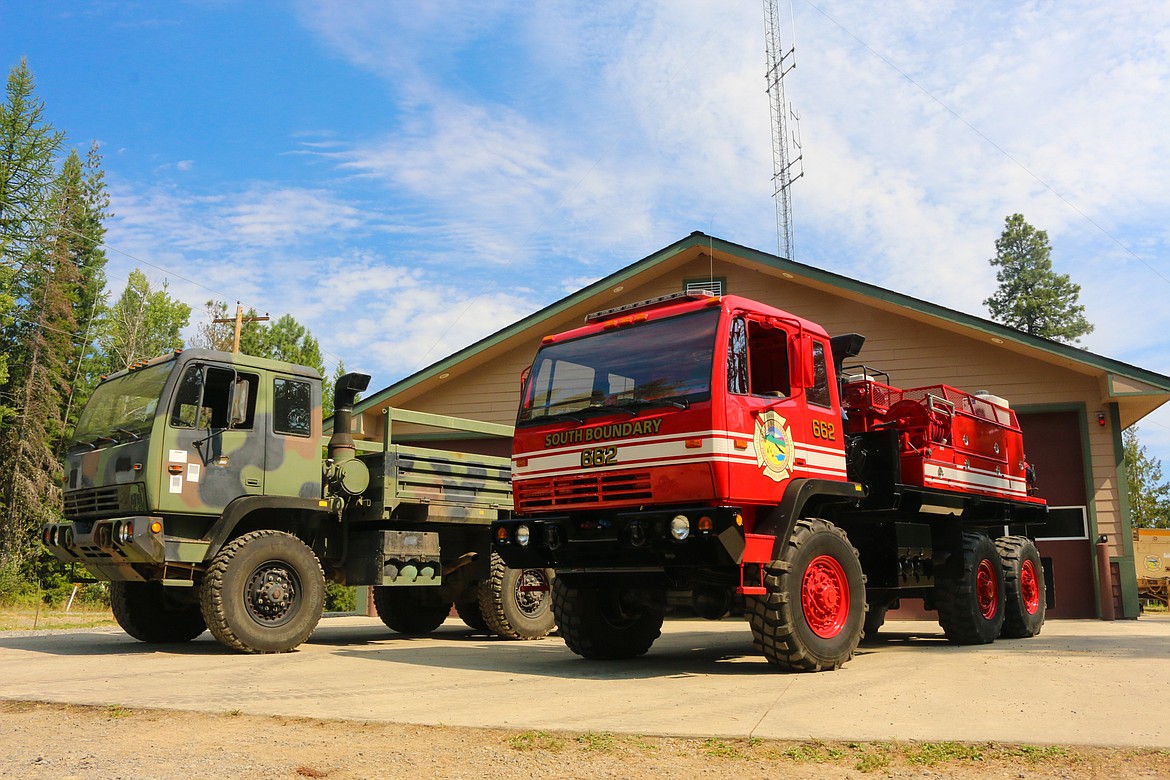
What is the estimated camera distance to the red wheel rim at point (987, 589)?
12031mm

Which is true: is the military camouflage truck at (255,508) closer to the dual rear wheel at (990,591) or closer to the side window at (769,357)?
the side window at (769,357)

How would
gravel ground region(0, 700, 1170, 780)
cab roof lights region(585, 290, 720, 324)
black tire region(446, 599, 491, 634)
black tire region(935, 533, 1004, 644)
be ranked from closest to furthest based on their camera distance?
gravel ground region(0, 700, 1170, 780), cab roof lights region(585, 290, 720, 324), black tire region(935, 533, 1004, 644), black tire region(446, 599, 491, 634)

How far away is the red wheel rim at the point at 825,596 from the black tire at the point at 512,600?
464 centimetres

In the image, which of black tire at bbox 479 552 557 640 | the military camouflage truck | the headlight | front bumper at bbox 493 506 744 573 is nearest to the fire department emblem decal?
front bumper at bbox 493 506 744 573

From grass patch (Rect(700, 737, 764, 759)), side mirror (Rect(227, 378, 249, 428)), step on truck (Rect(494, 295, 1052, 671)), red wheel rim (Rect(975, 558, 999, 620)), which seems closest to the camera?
grass patch (Rect(700, 737, 764, 759))

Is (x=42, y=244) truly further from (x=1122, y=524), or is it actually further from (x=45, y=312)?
(x=1122, y=524)

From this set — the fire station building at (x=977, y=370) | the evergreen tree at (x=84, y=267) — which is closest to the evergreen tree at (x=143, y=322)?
the evergreen tree at (x=84, y=267)

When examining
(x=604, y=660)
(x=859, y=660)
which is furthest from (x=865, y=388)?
(x=604, y=660)

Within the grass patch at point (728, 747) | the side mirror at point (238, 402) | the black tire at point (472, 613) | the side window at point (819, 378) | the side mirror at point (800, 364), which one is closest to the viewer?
the grass patch at point (728, 747)

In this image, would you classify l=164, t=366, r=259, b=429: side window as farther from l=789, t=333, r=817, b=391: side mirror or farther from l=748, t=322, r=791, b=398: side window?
l=789, t=333, r=817, b=391: side mirror

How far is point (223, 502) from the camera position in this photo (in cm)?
1045

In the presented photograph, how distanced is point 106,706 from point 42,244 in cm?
3649

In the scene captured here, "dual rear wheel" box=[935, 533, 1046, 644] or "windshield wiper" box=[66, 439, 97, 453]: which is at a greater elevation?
"windshield wiper" box=[66, 439, 97, 453]

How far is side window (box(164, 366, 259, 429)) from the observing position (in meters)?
10.4
